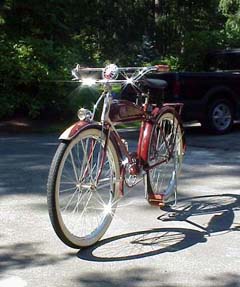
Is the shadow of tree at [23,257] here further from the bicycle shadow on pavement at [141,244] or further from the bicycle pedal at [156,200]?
the bicycle pedal at [156,200]

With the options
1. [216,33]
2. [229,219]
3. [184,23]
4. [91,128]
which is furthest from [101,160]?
[184,23]

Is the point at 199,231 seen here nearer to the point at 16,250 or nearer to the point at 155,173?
the point at 155,173

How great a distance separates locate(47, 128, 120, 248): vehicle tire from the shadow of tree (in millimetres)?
182

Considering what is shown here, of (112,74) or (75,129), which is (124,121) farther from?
(75,129)

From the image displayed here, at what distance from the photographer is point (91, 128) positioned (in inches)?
186

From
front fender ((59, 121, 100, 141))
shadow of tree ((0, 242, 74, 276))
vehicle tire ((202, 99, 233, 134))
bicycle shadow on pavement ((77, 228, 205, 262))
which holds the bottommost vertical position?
bicycle shadow on pavement ((77, 228, 205, 262))

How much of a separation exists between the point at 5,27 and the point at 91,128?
10.5m

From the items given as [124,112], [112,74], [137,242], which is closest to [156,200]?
[137,242]

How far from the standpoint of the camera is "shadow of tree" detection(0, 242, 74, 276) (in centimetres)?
441

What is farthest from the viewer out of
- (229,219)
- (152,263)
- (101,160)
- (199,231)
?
(229,219)

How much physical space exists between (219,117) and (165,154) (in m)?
6.10

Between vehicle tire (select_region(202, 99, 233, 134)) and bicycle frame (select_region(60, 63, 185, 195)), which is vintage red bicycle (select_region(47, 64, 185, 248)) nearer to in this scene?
bicycle frame (select_region(60, 63, 185, 195))

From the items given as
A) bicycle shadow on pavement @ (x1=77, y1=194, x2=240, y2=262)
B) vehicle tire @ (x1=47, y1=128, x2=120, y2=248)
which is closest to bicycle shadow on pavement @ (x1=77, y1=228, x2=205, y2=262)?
bicycle shadow on pavement @ (x1=77, y1=194, x2=240, y2=262)

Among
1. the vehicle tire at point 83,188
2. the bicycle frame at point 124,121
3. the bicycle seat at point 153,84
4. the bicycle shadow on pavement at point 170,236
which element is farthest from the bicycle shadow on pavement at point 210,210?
the bicycle seat at point 153,84
